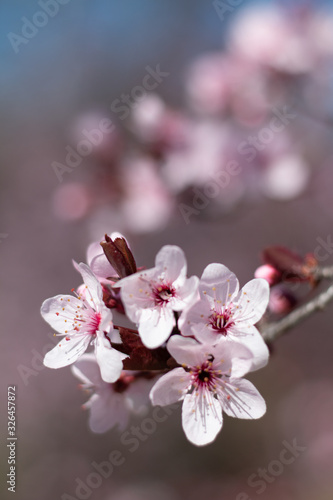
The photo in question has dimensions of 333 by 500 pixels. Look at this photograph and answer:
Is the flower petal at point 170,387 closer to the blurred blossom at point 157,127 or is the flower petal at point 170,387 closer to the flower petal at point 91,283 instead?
the flower petal at point 91,283

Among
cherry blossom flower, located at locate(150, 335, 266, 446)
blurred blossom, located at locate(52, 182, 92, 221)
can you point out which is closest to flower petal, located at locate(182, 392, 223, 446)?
cherry blossom flower, located at locate(150, 335, 266, 446)

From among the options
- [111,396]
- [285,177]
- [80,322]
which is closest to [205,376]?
[80,322]

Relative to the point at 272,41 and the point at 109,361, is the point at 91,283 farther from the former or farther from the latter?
the point at 272,41

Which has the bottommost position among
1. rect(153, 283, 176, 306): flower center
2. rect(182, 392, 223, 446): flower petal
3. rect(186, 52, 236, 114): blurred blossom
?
rect(182, 392, 223, 446): flower petal

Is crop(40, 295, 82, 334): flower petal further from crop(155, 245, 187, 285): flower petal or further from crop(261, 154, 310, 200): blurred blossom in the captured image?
crop(261, 154, 310, 200): blurred blossom

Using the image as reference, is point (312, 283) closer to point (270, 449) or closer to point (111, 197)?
point (111, 197)

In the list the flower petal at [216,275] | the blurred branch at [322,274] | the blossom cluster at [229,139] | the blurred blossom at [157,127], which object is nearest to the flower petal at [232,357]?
the flower petal at [216,275]
